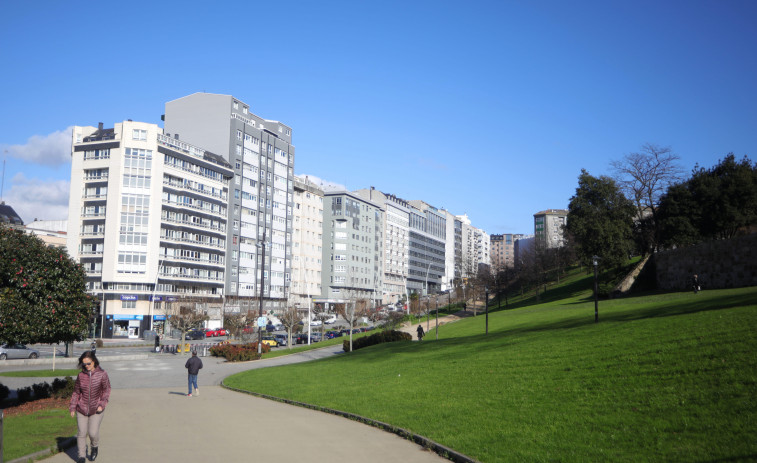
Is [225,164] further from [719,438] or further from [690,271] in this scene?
[719,438]

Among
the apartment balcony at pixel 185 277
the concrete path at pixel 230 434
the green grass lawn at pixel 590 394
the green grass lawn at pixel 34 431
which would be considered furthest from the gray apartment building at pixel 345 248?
the green grass lawn at pixel 34 431

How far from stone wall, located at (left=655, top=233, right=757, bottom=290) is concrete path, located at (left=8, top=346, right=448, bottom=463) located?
104 ft

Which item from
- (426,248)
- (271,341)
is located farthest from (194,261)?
(426,248)

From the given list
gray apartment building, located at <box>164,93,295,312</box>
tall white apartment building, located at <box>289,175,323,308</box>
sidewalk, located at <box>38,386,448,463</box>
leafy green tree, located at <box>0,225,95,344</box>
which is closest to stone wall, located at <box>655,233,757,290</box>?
sidewalk, located at <box>38,386,448,463</box>

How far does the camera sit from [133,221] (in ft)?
243

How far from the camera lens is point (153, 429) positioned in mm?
13492

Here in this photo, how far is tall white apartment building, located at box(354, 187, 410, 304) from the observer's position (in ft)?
458

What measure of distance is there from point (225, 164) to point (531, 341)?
238 ft

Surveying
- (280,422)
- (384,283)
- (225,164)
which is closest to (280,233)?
(225,164)

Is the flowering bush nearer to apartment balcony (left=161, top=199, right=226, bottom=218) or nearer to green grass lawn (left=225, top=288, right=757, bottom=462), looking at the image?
green grass lawn (left=225, top=288, right=757, bottom=462)

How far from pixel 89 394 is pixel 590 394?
9.48m

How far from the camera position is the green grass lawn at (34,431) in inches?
436

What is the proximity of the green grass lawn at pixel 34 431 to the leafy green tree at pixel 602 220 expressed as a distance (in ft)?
168

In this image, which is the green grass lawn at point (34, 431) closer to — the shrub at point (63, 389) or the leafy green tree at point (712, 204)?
the shrub at point (63, 389)
